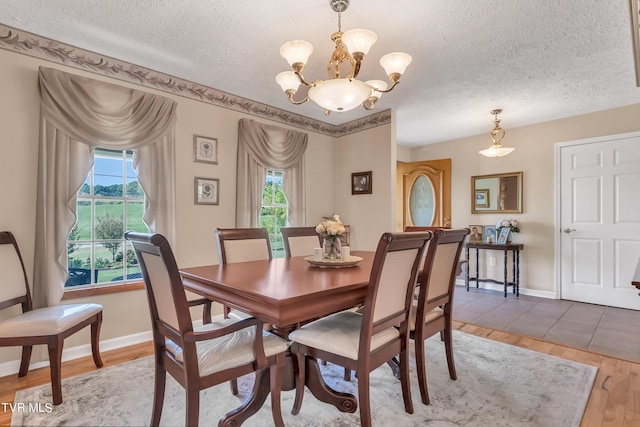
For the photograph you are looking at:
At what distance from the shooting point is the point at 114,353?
8.54 ft

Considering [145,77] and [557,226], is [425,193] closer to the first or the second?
[557,226]

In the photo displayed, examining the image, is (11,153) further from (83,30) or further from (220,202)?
(220,202)

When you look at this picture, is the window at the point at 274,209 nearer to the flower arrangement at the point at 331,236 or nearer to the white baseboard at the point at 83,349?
the white baseboard at the point at 83,349

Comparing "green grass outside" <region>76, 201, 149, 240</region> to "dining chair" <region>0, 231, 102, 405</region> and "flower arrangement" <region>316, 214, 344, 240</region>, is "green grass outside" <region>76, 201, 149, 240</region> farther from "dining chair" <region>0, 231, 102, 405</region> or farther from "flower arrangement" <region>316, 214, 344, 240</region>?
"flower arrangement" <region>316, 214, 344, 240</region>

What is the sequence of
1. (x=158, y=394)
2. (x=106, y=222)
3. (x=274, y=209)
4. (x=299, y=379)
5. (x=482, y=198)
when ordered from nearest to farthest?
1. (x=158, y=394)
2. (x=299, y=379)
3. (x=106, y=222)
4. (x=274, y=209)
5. (x=482, y=198)

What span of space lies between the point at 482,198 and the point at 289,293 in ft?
14.8

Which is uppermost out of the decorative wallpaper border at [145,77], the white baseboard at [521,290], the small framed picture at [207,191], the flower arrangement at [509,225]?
the decorative wallpaper border at [145,77]

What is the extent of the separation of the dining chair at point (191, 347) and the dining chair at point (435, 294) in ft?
2.78

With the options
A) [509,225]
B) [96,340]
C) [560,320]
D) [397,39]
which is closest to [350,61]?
[397,39]

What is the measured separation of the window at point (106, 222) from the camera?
8.75ft

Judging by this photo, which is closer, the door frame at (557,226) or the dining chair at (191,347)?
the dining chair at (191,347)

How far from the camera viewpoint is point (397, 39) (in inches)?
91.8

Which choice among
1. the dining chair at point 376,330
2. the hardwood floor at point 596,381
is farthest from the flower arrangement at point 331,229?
the hardwood floor at point 596,381

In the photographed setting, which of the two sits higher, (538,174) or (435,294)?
(538,174)
